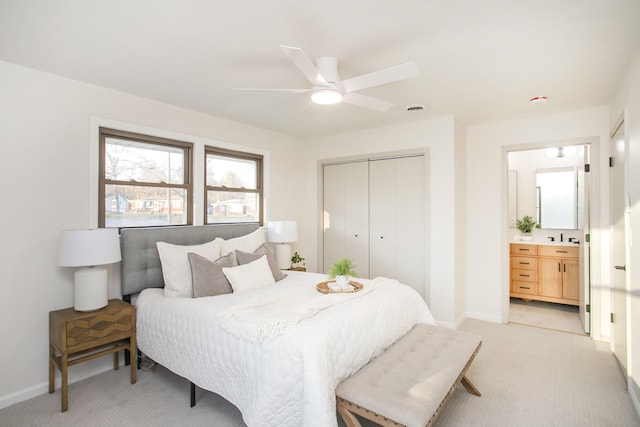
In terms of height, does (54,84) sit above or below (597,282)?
above

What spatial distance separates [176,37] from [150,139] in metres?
1.49

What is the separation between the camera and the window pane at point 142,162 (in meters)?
3.14

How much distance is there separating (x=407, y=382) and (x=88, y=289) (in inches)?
94.8

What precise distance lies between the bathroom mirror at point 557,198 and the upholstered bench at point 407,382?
3.78 meters

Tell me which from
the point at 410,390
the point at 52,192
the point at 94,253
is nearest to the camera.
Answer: the point at 410,390

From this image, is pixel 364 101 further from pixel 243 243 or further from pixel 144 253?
pixel 144 253

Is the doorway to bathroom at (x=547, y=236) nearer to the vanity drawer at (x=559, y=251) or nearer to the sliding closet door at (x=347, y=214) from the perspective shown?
the vanity drawer at (x=559, y=251)

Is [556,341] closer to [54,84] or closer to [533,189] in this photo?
[533,189]

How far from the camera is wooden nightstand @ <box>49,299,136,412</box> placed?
2.42 meters

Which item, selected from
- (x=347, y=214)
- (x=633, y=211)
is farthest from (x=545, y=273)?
(x=347, y=214)

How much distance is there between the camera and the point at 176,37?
213cm

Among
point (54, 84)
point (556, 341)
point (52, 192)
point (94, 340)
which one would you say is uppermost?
point (54, 84)

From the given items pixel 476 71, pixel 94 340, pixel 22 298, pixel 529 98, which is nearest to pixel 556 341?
pixel 529 98

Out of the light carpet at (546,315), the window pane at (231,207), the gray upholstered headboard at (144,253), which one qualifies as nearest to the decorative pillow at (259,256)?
the gray upholstered headboard at (144,253)
